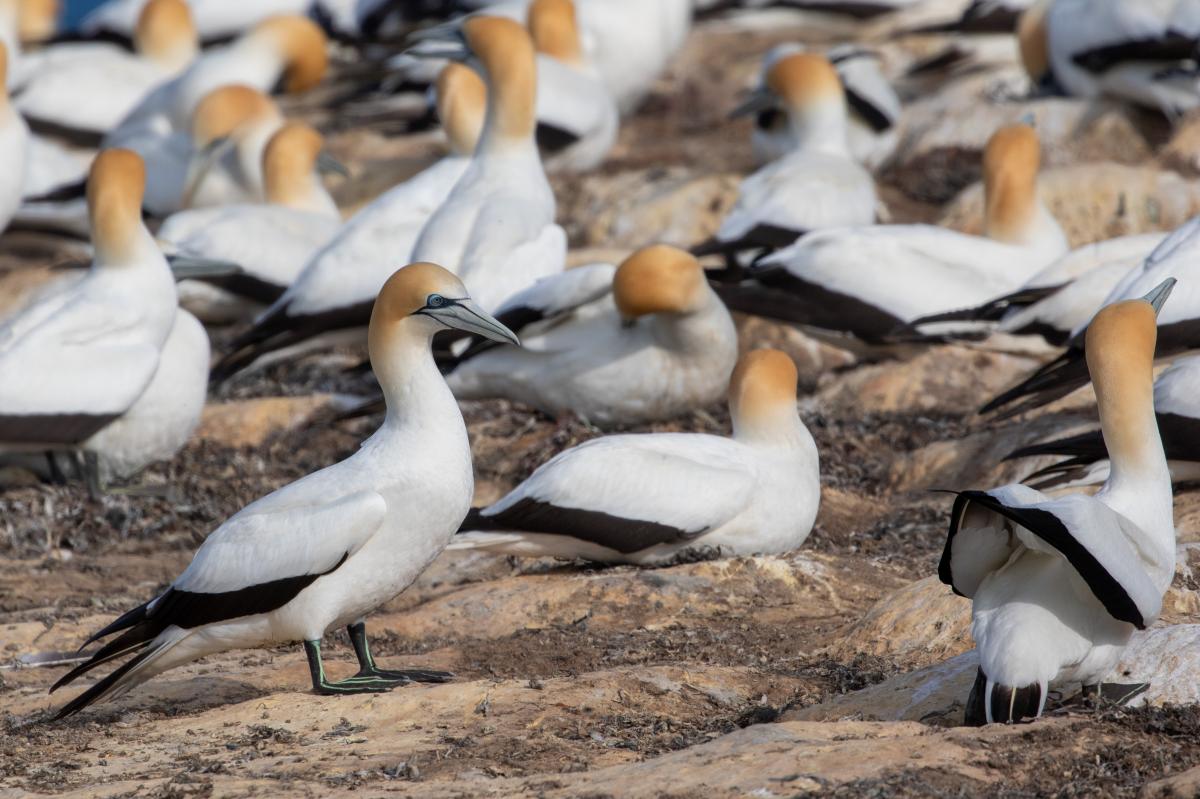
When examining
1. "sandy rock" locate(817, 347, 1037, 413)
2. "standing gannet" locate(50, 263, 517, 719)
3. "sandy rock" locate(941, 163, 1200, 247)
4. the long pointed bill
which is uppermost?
the long pointed bill

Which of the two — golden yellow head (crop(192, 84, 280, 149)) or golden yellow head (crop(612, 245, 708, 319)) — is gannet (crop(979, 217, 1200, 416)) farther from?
golden yellow head (crop(192, 84, 280, 149))

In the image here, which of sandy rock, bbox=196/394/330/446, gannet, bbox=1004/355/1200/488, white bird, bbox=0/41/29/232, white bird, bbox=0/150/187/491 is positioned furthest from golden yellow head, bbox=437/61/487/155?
gannet, bbox=1004/355/1200/488

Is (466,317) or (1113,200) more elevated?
(466,317)

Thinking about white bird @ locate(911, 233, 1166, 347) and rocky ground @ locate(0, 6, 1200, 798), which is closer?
rocky ground @ locate(0, 6, 1200, 798)

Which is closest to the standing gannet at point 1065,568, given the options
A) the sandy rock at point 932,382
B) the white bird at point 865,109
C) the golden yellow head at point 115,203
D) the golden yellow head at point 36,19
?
the sandy rock at point 932,382

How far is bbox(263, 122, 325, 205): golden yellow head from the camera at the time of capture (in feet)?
37.8

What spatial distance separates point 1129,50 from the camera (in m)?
11.5

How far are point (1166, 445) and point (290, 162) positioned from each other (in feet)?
21.8

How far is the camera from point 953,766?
153 inches

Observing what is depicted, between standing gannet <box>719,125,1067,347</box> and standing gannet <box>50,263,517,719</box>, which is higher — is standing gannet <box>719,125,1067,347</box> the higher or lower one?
the lower one

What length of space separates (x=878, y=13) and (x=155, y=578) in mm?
10393

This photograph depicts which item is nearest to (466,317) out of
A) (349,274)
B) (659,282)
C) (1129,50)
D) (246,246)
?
(659,282)

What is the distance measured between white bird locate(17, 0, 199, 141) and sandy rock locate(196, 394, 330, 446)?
231 inches

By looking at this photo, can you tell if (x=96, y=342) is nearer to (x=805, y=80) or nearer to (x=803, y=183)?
(x=803, y=183)
